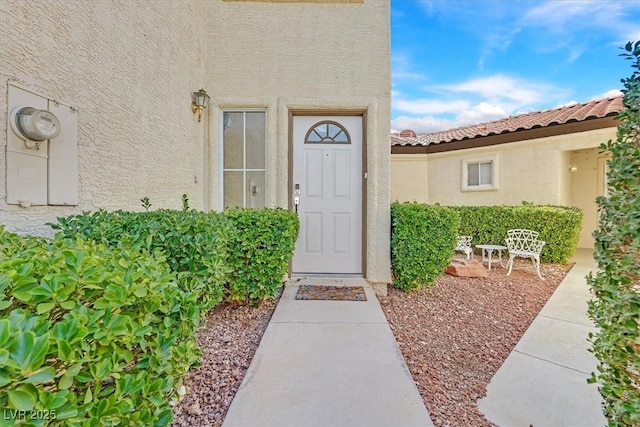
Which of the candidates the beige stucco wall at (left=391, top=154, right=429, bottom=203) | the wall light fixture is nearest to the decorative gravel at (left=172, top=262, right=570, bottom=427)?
the wall light fixture

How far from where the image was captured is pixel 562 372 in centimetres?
258

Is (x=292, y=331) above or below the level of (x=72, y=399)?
below

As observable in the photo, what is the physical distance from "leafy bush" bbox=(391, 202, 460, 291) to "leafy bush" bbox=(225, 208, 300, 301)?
73.6 inches

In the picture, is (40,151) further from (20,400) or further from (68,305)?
(20,400)

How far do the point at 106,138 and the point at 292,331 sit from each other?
267 centimetres

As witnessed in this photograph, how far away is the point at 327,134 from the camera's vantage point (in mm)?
4785

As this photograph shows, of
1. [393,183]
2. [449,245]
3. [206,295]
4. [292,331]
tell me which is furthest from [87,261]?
[393,183]

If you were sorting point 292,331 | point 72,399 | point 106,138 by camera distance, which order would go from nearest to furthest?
point 72,399
point 106,138
point 292,331

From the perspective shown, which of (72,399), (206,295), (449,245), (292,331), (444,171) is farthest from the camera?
(444,171)

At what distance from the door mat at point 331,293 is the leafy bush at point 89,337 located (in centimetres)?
272

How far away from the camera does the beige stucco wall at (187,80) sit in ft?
7.50

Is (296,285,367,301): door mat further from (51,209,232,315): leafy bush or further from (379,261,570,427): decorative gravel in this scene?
(51,209,232,315): leafy bush

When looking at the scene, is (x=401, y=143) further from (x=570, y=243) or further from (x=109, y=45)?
(x=109, y=45)

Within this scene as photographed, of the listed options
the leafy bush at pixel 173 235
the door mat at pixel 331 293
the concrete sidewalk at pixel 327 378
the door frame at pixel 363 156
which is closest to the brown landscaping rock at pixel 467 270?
the door frame at pixel 363 156
